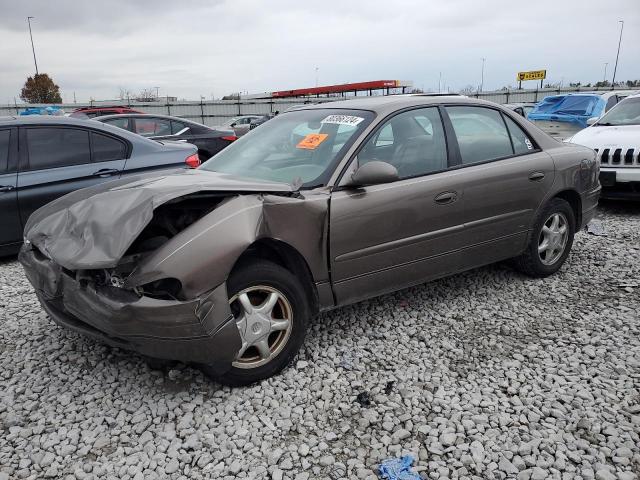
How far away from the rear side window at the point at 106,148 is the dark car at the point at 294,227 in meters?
2.22

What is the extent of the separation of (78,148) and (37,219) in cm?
250

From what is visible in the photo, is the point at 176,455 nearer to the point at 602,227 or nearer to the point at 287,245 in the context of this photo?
the point at 287,245

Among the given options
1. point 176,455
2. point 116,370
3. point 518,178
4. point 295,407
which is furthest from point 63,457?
point 518,178

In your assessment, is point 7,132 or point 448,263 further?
point 7,132

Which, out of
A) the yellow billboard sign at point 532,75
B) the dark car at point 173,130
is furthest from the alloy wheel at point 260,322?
the yellow billboard sign at point 532,75

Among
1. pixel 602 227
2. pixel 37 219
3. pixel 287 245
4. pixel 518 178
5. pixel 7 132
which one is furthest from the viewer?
pixel 602 227

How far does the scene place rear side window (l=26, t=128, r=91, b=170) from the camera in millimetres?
5328

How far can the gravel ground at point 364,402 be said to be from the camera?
7.96 ft

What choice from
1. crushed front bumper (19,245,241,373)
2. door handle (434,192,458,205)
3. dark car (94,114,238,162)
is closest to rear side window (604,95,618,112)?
dark car (94,114,238,162)

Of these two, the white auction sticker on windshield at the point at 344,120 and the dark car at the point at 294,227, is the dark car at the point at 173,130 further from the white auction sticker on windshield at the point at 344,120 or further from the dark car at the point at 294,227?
the white auction sticker on windshield at the point at 344,120

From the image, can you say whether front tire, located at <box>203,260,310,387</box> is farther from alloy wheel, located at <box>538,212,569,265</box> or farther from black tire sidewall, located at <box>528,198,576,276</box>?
alloy wheel, located at <box>538,212,569,265</box>

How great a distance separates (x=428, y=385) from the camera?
3021mm

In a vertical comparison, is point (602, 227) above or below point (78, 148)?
below

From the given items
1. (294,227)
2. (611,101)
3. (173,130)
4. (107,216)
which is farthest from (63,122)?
(611,101)
